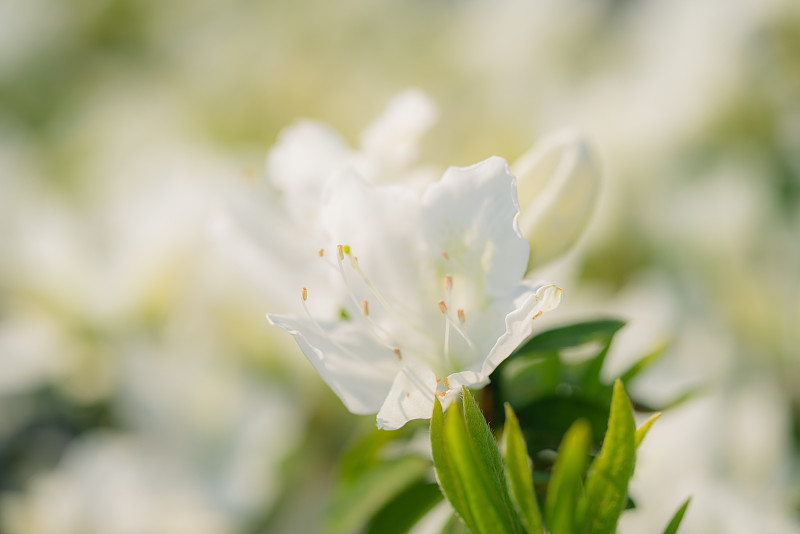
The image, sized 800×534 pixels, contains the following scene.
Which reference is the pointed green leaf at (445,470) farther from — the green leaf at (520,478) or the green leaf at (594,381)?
the green leaf at (594,381)

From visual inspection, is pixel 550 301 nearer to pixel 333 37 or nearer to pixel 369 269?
pixel 369 269

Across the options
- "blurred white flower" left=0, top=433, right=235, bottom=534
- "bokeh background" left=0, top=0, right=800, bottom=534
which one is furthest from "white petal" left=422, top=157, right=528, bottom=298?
"blurred white flower" left=0, top=433, right=235, bottom=534

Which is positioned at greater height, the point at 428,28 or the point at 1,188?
the point at 428,28

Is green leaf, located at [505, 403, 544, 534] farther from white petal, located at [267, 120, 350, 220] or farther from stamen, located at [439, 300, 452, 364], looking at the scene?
white petal, located at [267, 120, 350, 220]

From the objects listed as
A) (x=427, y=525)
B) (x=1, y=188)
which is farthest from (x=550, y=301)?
(x=1, y=188)

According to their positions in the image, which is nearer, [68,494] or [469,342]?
[469,342]

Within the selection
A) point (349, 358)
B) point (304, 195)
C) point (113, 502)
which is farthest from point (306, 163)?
point (113, 502)
